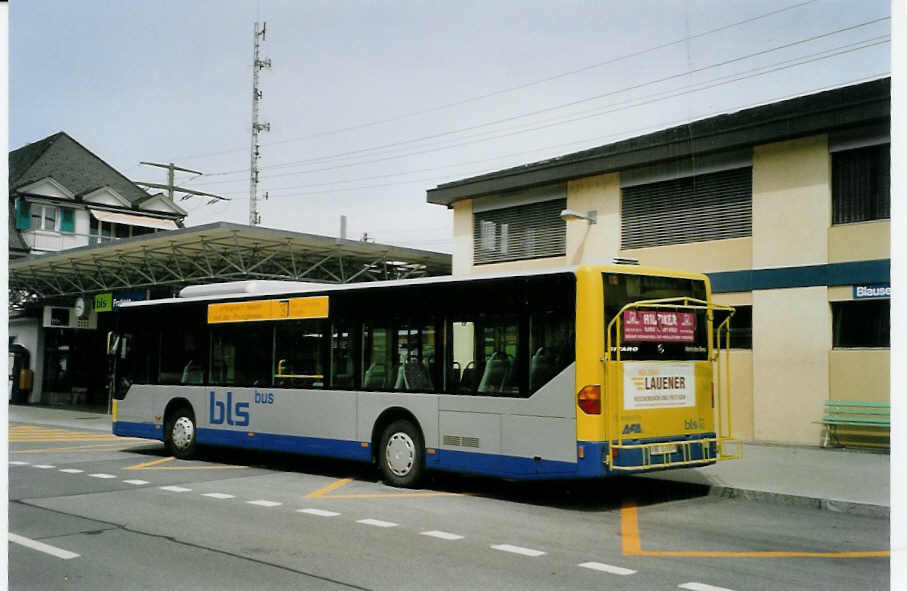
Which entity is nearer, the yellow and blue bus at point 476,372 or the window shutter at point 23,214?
the yellow and blue bus at point 476,372

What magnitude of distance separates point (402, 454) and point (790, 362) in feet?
25.4

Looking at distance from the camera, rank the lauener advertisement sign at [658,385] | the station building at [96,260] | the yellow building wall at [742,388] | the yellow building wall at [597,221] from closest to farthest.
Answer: the lauener advertisement sign at [658,385], the yellow building wall at [742,388], the yellow building wall at [597,221], the station building at [96,260]

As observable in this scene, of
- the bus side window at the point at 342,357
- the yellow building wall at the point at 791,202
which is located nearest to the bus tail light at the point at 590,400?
the bus side window at the point at 342,357

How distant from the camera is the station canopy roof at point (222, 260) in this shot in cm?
2269

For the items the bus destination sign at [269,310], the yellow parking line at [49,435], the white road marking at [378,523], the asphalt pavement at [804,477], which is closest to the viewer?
the white road marking at [378,523]

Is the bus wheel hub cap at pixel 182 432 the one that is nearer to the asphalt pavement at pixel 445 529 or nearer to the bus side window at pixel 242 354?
the asphalt pavement at pixel 445 529

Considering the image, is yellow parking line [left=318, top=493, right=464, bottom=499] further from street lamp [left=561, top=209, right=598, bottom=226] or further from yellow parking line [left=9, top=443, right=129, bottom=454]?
yellow parking line [left=9, top=443, right=129, bottom=454]

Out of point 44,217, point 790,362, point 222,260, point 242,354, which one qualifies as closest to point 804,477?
point 790,362

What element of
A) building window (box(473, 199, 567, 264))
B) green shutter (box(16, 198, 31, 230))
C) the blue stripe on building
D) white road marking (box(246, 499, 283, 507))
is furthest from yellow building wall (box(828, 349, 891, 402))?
green shutter (box(16, 198, 31, 230))

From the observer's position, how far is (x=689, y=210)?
58.0 ft

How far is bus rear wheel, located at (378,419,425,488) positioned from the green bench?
746 centimetres

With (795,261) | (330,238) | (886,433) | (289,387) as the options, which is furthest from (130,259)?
(886,433)

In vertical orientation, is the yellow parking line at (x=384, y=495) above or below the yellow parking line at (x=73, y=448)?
above

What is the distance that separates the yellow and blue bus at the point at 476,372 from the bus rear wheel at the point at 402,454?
0.07 ft
